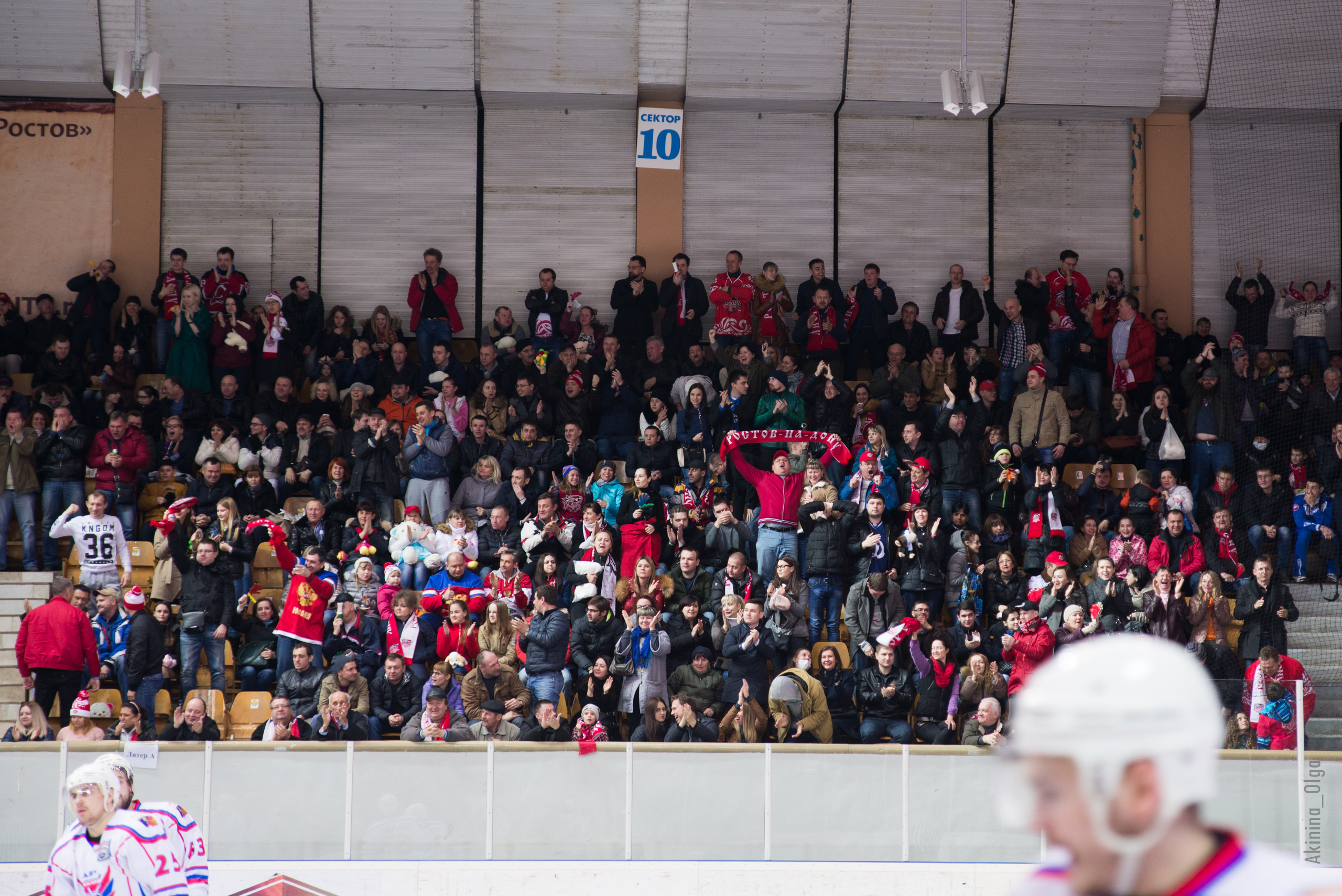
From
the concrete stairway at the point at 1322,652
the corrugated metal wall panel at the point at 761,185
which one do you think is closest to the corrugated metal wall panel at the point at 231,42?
the corrugated metal wall panel at the point at 761,185

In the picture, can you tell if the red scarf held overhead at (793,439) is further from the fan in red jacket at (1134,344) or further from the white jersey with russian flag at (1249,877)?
the white jersey with russian flag at (1249,877)

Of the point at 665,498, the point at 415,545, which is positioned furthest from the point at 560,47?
the point at 415,545

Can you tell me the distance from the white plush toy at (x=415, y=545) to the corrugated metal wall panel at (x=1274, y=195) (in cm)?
1071

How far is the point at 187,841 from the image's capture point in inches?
205

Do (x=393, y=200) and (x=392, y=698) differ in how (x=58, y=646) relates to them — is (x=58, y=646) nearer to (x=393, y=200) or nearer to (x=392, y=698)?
(x=392, y=698)

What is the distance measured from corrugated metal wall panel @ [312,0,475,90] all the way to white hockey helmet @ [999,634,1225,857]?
16.2m

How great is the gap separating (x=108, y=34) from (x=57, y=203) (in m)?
2.28

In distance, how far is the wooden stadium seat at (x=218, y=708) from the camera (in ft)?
36.2

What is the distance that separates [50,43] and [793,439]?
1042 cm

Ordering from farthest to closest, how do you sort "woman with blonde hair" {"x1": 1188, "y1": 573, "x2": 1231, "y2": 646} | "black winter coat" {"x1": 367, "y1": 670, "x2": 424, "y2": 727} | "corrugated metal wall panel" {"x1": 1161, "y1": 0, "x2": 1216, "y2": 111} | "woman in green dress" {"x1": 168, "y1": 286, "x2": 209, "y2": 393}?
1. "corrugated metal wall panel" {"x1": 1161, "y1": 0, "x2": 1216, "y2": 111}
2. "woman in green dress" {"x1": 168, "y1": 286, "x2": 209, "y2": 393}
3. "woman with blonde hair" {"x1": 1188, "y1": 573, "x2": 1231, "y2": 646}
4. "black winter coat" {"x1": 367, "y1": 670, "x2": 424, "y2": 727}

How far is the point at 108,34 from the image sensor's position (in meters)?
16.5

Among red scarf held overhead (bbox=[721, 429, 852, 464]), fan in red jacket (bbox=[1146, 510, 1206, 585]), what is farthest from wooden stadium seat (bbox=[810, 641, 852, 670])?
fan in red jacket (bbox=[1146, 510, 1206, 585])

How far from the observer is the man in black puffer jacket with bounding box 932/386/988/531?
13352 mm

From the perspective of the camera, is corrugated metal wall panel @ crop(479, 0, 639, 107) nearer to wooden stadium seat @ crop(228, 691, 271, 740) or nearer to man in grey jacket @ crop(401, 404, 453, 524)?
man in grey jacket @ crop(401, 404, 453, 524)
